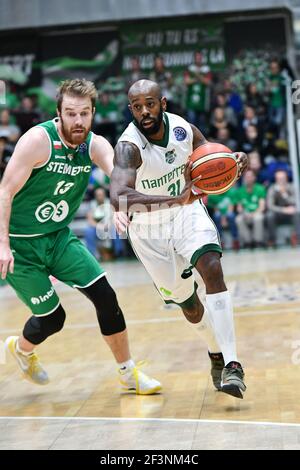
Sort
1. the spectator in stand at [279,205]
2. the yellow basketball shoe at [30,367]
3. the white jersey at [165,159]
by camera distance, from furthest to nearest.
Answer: the spectator in stand at [279,205] < the yellow basketball shoe at [30,367] < the white jersey at [165,159]

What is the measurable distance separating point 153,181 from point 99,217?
10393mm

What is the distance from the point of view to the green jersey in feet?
17.8

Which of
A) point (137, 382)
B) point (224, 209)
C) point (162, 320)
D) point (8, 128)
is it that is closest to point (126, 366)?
point (137, 382)

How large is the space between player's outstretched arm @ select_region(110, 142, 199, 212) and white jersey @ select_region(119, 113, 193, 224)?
115 mm

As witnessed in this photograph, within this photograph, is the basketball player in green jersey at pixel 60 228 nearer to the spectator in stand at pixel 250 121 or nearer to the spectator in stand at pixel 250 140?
the spectator in stand at pixel 250 140

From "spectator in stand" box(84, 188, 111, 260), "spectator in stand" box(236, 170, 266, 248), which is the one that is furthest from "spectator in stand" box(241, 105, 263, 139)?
"spectator in stand" box(84, 188, 111, 260)

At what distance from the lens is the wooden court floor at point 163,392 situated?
4.35 meters

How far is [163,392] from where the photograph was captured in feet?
18.3

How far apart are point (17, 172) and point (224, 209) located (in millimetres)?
10924

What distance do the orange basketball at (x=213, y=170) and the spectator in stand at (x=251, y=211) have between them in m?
10.3

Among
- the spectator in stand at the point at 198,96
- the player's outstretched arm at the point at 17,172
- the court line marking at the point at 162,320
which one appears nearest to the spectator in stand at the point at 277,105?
the spectator in stand at the point at 198,96

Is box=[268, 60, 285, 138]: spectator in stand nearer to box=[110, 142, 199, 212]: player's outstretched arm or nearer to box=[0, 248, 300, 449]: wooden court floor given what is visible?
box=[0, 248, 300, 449]: wooden court floor

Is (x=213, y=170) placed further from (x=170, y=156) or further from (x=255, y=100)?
(x=255, y=100)
